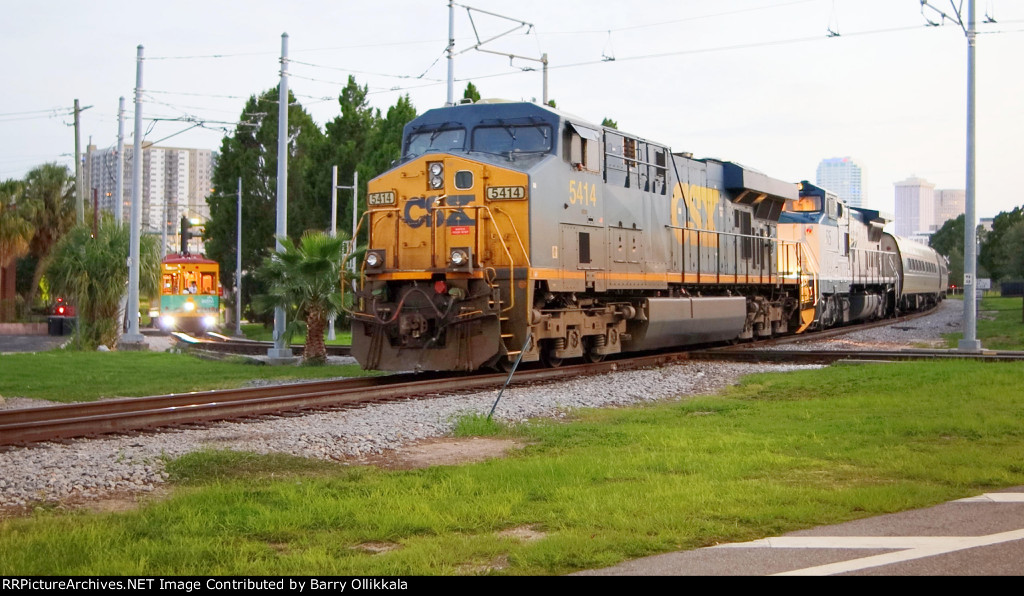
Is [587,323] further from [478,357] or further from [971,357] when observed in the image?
[971,357]

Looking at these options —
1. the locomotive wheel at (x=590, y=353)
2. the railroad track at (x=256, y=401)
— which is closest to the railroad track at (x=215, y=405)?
the railroad track at (x=256, y=401)

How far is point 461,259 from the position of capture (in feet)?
45.3

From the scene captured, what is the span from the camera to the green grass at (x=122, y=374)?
49.3ft

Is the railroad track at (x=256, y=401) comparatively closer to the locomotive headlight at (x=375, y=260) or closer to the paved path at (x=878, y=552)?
the locomotive headlight at (x=375, y=260)

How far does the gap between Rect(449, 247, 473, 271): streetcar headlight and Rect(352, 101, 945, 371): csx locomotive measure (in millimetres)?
20

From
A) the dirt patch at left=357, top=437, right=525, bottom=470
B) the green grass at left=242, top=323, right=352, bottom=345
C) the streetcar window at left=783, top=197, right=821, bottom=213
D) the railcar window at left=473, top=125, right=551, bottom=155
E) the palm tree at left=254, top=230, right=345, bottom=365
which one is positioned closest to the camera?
the dirt patch at left=357, top=437, right=525, bottom=470

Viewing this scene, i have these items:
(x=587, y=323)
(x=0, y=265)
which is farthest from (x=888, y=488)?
(x=0, y=265)

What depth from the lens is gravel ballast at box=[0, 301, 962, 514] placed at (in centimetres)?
707

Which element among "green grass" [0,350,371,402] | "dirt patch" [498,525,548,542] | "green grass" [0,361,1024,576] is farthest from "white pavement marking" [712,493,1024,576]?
"green grass" [0,350,371,402]

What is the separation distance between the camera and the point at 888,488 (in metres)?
6.57

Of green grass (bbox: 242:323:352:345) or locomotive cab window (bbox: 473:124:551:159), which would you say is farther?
green grass (bbox: 242:323:352:345)

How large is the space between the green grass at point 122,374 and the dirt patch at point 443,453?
23.0 ft

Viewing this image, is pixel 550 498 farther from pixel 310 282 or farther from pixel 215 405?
pixel 310 282

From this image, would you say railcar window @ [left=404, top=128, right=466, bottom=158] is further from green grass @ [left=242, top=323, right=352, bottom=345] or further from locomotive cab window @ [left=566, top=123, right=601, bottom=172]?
green grass @ [left=242, top=323, right=352, bottom=345]
